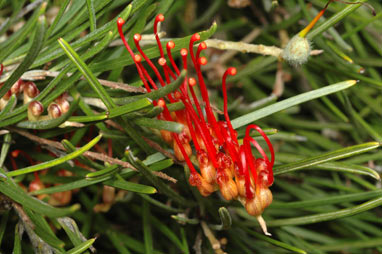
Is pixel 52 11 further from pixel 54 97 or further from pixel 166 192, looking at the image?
pixel 166 192

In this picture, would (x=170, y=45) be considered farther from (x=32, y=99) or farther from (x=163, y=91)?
(x=32, y=99)

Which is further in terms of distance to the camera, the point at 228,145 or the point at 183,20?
the point at 183,20

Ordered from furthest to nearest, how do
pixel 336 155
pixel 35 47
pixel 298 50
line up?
pixel 298 50, pixel 336 155, pixel 35 47

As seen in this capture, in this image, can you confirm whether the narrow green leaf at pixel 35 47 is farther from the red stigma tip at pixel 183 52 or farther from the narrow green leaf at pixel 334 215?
the narrow green leaf at pixel 334 215

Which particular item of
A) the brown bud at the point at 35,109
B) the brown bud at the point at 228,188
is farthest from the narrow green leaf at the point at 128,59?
the brown bud at the point at 228,188

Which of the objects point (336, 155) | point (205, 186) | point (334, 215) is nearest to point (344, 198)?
point (334, 215)

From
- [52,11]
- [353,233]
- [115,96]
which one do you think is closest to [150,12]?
[115,96]

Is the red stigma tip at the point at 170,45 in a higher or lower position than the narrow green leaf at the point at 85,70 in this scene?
lower
